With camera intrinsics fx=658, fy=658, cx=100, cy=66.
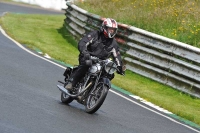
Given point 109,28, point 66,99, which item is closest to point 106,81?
point 109,28

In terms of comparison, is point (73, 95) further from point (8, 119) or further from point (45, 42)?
point (45, 42)

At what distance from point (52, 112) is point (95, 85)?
1.12m

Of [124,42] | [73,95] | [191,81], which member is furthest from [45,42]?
[73,95]

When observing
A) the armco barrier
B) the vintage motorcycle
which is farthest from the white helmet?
the armco barrier

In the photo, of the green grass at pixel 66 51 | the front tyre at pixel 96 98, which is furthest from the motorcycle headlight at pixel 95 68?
the green grass at pixel 66 51

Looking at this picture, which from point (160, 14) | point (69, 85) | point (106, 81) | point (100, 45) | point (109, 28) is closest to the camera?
point (106, 81)

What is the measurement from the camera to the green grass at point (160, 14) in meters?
19.0

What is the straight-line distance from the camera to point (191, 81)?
51.5 ft

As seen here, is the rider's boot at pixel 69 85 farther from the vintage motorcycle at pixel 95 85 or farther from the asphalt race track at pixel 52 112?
the asphalt race track at pixel 52 112

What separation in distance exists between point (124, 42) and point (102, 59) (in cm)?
716

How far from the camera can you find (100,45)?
1177 cm

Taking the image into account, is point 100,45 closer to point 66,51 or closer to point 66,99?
point 66,99

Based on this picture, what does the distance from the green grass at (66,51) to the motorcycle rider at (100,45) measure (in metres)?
2.34

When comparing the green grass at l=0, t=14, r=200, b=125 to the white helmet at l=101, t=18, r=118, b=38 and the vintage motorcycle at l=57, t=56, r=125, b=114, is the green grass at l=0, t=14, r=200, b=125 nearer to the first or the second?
the vintage motorcycle at l=57, t=56, r=125, b=114
